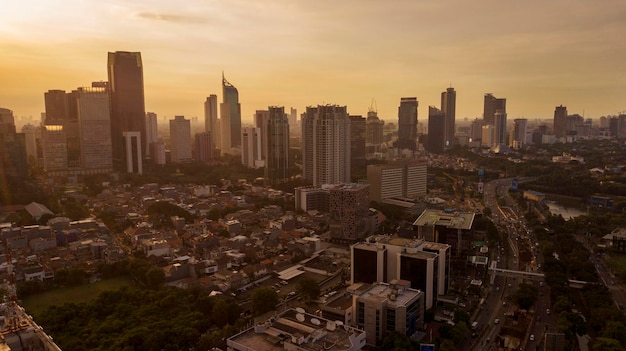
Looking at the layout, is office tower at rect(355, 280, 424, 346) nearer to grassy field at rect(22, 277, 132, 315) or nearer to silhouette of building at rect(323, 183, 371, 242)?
silhouette of building at rect(323, 183, 371, 242)

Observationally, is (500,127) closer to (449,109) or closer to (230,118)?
(449,109)

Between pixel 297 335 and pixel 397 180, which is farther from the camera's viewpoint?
pixel 397 180

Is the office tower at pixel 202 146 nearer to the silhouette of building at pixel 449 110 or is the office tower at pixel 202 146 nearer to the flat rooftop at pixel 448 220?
the silhouette of building at pixel 449 110

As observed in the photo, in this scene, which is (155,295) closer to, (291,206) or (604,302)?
(604,302)

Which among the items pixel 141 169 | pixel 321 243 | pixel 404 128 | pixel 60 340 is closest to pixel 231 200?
pixel 321 243

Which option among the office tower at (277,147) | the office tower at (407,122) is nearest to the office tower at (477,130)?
the office tower at (407,122)

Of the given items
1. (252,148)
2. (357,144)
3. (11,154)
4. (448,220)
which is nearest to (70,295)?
(448,220)

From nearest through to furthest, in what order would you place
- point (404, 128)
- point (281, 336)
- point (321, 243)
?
point (281, 336)
point (321, 243)
point (404, 128)
